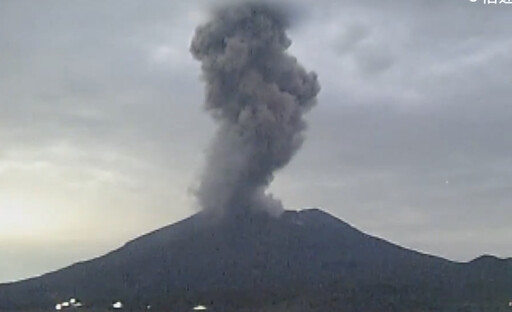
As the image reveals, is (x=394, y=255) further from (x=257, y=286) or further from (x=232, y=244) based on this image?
(x=257, y=286)

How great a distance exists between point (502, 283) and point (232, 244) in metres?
62.6

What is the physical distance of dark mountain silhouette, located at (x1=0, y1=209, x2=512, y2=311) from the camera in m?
107

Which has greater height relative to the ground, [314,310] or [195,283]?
[195,283]

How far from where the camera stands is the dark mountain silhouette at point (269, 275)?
107375 millimetres

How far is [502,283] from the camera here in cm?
11856

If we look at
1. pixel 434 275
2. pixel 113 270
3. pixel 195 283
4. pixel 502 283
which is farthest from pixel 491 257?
pixel 113 270

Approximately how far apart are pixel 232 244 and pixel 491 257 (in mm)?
52142

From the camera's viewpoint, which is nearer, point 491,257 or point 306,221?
point 491,257

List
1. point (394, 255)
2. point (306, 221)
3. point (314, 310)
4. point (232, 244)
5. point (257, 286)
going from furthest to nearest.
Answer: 1. point (306, 221)
2. point (394, 255)
3. point (232, 244)
4. point (257, 286)
5. point (314, 310)

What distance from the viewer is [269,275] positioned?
14112 cm

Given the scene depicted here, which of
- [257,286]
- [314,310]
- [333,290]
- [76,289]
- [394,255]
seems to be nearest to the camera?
[314,310]

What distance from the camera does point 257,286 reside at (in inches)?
5027

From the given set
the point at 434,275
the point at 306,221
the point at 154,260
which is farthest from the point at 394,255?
the point at 154,260

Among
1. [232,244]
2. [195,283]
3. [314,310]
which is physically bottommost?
[314,310]
